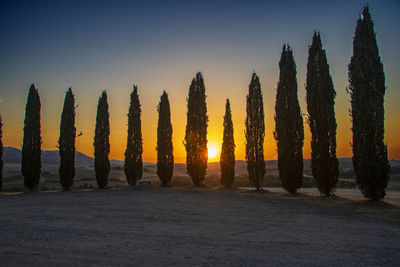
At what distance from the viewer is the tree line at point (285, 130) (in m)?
14.8

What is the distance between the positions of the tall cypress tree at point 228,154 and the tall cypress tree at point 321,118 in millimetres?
9739

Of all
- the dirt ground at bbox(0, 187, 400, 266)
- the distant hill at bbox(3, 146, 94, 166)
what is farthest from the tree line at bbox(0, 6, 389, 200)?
the distant hill at bbox(3, 146, 94, 166)

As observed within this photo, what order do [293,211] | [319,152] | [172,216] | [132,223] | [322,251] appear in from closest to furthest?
[322,251] → [132,223] → [172,216] → [293,211] → [319,152]

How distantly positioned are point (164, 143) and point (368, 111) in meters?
19.3

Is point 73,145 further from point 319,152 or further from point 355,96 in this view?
point 355,96

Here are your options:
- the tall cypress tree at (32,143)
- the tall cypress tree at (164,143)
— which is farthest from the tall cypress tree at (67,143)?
the tall cypress tree at (164,143)

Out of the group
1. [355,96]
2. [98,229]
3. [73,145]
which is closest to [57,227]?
[98,229]

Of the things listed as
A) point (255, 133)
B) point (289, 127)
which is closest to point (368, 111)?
point (289, 127)

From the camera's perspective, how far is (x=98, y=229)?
7.79 m

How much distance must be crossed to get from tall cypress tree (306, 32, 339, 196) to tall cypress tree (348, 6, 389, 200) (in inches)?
96.6

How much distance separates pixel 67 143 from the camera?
88.8 feet

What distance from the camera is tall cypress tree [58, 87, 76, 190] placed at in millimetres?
26344

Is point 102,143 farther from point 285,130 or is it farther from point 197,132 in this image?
point 285,130

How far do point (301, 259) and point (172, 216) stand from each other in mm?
5726
